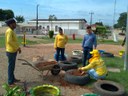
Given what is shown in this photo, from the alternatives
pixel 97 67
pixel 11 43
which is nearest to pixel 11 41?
pixel 11 43

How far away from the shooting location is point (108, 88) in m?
8.45

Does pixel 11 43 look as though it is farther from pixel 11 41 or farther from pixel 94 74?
pixel 94 74

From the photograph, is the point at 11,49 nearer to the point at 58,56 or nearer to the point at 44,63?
the point at 44,63

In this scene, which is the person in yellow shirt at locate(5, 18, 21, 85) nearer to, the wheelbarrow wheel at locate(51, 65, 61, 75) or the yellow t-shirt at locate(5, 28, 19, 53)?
the yellow t-shirt at locate(5, 28, 19, 53)

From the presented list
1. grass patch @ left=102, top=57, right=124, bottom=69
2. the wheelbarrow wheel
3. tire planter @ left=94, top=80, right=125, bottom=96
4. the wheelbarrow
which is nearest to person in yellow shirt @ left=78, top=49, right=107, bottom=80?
tire planter @ left=94, top=80, right=125, bottom=96

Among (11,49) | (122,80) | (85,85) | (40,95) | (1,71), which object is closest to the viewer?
(40,95)

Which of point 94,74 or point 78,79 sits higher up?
point 94,74

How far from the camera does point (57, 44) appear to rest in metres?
12.4

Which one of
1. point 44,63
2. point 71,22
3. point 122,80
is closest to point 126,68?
point 122,80

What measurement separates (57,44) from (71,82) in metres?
3.71

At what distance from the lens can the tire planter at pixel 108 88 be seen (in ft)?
24.6

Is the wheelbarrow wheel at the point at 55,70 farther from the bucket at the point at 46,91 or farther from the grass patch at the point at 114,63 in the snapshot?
the grass patch at the point at 114,63

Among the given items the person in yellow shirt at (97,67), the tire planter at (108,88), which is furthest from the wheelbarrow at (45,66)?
the tire planter at (108,88)

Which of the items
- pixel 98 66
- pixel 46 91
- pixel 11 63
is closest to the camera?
pixel 46 91
